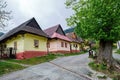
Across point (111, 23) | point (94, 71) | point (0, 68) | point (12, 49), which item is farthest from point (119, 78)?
point (12, 49)

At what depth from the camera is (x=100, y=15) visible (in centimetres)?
1823

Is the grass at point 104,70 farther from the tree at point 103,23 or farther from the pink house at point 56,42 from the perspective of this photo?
the pink house at point 56,42

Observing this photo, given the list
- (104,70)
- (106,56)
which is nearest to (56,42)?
(106,56)

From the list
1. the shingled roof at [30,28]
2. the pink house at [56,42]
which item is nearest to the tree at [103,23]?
the shingled roof at [30,28]

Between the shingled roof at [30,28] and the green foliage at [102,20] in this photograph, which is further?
the shingled roof at [30,28]

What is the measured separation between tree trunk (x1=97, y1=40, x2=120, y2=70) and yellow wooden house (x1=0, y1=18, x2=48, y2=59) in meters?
11.9

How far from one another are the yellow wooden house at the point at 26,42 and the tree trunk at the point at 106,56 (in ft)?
39.0

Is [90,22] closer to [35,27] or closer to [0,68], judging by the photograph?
[0,68]

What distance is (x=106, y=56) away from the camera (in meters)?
19.5

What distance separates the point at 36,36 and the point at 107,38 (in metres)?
14.6

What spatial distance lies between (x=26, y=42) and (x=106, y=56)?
42.8 feet

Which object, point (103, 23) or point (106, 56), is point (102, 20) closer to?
point (103, 23)

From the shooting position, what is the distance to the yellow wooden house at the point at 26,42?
28.1 metres

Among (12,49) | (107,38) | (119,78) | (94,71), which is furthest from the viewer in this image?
(12,49)
